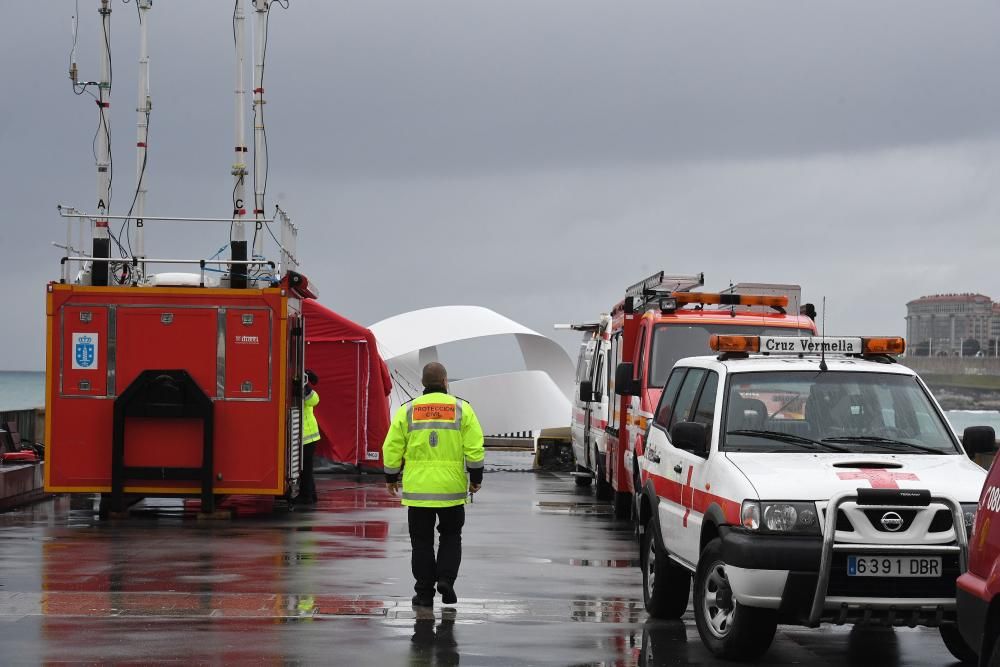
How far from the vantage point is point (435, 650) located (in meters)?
9.73

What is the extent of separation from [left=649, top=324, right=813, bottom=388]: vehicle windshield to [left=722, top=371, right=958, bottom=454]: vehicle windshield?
6.85 m

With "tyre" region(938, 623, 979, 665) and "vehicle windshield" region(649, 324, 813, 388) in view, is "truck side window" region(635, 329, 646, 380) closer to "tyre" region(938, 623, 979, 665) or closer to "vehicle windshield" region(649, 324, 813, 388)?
"vehicle windshield" region(649, 324, 813, 388)

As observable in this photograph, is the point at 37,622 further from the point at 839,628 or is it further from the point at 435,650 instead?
the point at 839,628

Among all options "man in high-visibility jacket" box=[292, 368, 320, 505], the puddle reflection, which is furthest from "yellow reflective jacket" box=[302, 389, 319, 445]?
the puddle reflection

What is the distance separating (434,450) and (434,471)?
16 cm

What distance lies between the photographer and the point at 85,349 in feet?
61.3

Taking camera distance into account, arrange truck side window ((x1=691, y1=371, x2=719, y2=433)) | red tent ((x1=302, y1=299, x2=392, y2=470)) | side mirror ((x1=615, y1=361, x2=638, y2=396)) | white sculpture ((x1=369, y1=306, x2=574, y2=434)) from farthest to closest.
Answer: white sculpture ((x1=369, y1=306, x2=574, y2=434)) → red tent ((x1=302, y1=299, x2=392, y2=470)) → side mirror ((x1=615, y1=361, x2=638, y2=396)) → truck side window ((x1=691, y1=371, x2=719, y2=433))

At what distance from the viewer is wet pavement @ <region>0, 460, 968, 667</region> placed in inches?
381

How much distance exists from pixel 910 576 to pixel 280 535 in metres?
9.84

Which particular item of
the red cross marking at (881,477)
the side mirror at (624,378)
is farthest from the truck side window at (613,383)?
the red cross marking at (881,477)

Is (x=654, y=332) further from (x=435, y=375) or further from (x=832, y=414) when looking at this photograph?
(x=832, y=414)

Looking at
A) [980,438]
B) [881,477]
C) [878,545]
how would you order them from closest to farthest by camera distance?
[878,545] < [881,477] < [980,438]

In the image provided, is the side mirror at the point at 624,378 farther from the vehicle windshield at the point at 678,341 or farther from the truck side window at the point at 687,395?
the truck side window at the point at 687,395

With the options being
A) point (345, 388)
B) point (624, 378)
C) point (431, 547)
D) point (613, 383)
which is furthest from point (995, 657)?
point (345, 388)
